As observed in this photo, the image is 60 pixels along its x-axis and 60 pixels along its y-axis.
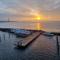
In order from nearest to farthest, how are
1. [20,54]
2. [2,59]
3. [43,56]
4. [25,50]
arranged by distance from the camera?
[2,59] → [43,56] → [20,54] → [25,50]

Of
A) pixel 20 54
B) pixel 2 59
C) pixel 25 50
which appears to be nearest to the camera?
pixel 2 59

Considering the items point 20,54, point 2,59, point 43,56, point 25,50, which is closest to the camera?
point 2,59

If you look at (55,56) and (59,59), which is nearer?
(59,59)

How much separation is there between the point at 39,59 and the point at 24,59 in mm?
2791

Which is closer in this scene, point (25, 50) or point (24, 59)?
point (24, 59)

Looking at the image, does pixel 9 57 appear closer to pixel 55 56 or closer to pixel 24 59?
pixel 24 59

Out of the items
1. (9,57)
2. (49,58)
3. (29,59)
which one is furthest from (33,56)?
(9,57)

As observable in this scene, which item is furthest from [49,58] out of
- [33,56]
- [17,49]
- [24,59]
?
[17,49]

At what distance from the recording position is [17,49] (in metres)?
27.1

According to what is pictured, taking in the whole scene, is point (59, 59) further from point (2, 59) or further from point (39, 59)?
point (2, 59)

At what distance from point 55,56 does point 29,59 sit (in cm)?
529

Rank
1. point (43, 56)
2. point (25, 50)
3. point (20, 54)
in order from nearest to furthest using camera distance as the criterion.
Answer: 1. point (43, 56)
2. point (20, 54)
3. point (25, 50)

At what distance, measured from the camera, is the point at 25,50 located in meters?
26.5

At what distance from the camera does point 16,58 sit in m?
21.8
